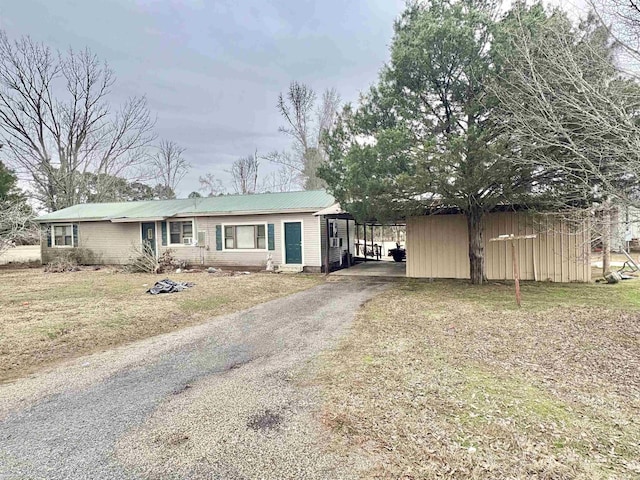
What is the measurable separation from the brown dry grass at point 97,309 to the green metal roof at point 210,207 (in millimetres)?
2914

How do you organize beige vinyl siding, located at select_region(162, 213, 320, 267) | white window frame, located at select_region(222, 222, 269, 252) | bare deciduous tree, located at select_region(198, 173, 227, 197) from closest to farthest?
beige vinyl siding, located at select_region(162, 213, 320, 267)
white window frame, located at select_region(222, 222, 269, 252)
bare deciduous tree, located at select_region(198, 173, 227, 197)

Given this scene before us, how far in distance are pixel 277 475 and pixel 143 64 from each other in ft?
66.9

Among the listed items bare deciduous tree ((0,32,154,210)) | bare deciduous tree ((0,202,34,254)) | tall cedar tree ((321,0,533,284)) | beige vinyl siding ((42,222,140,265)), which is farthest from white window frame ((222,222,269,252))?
bare deciduous tree ((0,32,154,210))

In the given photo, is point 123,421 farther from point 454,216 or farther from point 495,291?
point 454,216

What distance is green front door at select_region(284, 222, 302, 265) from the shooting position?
45.5 feet

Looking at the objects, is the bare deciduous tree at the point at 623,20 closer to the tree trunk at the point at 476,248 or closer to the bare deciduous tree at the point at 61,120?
the tree trunk at the point at 476,248

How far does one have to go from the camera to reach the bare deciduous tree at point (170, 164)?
33.8m

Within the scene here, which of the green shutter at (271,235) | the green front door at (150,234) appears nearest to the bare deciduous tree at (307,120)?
the green shutter at (271,235)

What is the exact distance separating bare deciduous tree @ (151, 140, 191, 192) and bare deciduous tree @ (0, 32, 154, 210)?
16.1 feet

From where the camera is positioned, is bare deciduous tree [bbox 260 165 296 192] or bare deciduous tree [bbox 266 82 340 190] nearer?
bare deciduous tree [bbox 266 82 340 190]

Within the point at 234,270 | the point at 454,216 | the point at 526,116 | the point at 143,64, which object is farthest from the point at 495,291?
the point at 143,64

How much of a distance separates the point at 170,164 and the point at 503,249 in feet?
104

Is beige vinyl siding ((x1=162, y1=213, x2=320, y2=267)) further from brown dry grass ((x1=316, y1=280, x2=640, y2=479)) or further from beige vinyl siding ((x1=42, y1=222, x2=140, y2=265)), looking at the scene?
brown dry grass ((x1=316, y1=280, x2=640, y2=479))

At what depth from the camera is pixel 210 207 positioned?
15.9 m
